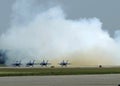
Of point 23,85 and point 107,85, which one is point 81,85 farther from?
point 23,85

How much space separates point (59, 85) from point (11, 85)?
20.6ft

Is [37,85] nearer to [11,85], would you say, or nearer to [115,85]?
[11,85]

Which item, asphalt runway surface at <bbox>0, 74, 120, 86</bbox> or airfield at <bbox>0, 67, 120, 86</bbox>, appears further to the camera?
airfield at <bbox>0, 67, 120, 86</bbox>

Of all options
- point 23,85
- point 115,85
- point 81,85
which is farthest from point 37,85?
point 115,85

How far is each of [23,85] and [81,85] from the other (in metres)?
7.39

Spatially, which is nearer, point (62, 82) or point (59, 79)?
point (62, 82)

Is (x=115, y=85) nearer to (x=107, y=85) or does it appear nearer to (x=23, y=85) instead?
(x=107, y=85)

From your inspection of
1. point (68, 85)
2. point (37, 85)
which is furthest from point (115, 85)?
point (37, 85)

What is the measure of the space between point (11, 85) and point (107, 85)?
1225 centimetres

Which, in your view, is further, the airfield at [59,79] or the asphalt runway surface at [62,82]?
the airfield at [59,79]

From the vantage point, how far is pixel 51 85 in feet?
201

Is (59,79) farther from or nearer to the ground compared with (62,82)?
farther from the ground

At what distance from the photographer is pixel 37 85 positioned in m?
62.1

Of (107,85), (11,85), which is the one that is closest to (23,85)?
(11,85)
